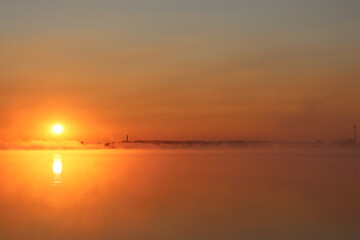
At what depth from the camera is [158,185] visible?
154ft

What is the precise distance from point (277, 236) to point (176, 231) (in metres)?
5.05

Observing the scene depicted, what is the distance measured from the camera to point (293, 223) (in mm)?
26094

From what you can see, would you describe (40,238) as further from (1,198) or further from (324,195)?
(324,195)

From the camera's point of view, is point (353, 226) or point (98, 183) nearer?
point (353, 226)

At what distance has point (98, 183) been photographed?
166ft

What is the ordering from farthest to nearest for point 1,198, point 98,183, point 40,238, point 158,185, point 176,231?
1. point 98,183
2. point 158,185
3. point 1,198
4. point 176,231
5. point 40,238

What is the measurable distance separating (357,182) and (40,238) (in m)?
34.7

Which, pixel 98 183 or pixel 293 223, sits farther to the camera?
pixel 98 183

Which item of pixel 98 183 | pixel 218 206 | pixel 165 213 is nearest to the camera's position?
pixel 165 213

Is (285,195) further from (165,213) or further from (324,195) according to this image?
(165,213)

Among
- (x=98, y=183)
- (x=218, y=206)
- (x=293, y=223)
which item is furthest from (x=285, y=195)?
(x=98, y=183)

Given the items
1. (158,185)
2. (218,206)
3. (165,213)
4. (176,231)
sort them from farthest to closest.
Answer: (158,185)
(218,206)
(165,213)
(176,231)

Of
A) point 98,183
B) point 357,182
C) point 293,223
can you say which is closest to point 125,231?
point 293,223

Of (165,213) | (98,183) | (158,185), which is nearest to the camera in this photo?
(165,213)
